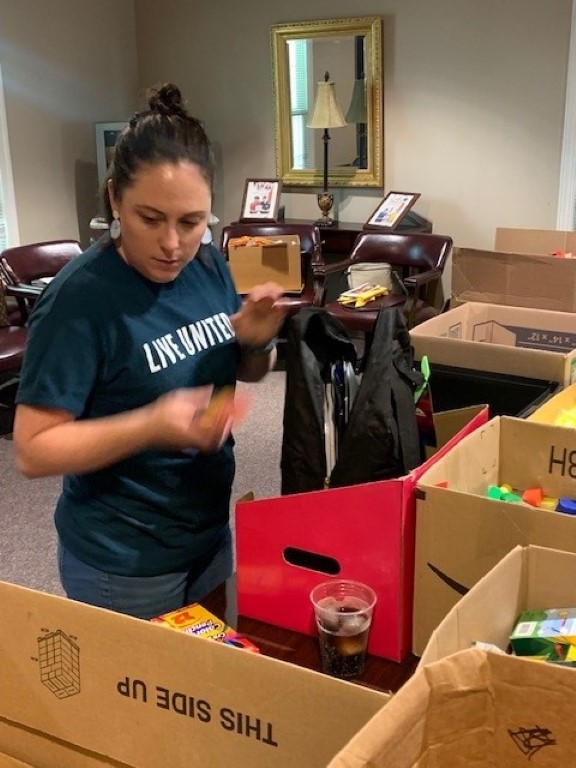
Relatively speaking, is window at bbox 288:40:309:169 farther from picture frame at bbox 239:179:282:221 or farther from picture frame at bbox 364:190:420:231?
picture frame at bbox 364:190:420:231

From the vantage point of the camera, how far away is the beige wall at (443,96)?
16.0 ft

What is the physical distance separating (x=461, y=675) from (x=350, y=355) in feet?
2.58

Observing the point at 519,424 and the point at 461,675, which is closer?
the point at 461,675

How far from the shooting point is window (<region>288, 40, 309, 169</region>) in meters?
5.50

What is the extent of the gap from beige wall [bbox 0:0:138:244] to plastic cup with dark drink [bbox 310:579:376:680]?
15.6ft

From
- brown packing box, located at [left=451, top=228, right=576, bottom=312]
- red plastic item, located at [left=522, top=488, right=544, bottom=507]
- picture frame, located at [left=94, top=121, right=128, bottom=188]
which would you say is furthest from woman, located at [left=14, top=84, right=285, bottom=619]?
picture frame, located at [left=94, top=121, right=128, bottom=188]

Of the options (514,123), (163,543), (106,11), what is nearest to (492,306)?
(163,543)

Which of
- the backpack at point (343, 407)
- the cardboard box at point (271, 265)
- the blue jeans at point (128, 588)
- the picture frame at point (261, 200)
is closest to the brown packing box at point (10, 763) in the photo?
the blue jeans at point (128, 588)

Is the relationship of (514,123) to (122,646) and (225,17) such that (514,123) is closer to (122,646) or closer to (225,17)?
(225,17)

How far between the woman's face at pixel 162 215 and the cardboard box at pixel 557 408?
2.54ft

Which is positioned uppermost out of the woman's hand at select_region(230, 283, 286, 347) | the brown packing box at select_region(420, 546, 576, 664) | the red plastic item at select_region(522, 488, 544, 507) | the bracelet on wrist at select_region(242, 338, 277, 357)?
the woman's hand at select_region(230, 283, 286, 347)

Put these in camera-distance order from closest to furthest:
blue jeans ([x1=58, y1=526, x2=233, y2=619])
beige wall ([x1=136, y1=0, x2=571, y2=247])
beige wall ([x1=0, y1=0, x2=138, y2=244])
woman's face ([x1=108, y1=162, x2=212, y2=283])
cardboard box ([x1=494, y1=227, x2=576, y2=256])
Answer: woman's face ([x1=108, y1=162, x2=212, y2=283]) < blue jeans ([x1=58, y1=526, x2=233, y2=619]) < cardboard box ([x1=494, y1=227, x2=576, y2=256]) < beige wall ([x1=136, y1=0, x2=571, y2=247]) < beige wall ([x1=0, y1=0, x2=138, y2=244])

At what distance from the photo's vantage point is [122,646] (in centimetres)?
85

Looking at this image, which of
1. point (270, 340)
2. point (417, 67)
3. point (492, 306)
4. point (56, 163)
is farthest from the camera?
point (56, 163)
